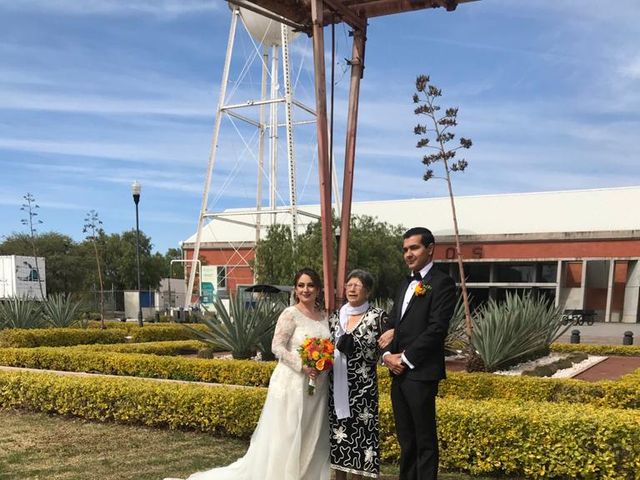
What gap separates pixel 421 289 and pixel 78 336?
1220cm

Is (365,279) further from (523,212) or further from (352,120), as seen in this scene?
(523,212)

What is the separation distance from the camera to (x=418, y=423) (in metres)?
3.94

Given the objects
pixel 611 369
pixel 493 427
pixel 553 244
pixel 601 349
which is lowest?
pixel 601 349

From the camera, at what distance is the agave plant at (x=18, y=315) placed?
14938mm

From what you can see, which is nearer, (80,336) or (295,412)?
(295,412)

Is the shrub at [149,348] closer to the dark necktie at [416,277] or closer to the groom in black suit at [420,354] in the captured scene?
the groom in black suit at [420,354]

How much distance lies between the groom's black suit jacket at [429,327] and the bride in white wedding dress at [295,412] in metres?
0.71

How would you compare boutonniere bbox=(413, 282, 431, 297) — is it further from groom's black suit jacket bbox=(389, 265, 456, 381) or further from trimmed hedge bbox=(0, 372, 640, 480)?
trimmed hedge bbox=(0, 372, 640, 480)

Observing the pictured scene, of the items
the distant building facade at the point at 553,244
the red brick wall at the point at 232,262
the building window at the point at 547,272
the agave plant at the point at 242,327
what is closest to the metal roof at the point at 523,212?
the distant building facade at the point at 553,244

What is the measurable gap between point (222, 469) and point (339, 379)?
131 centimetres

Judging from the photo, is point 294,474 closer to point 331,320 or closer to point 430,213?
point 331,320

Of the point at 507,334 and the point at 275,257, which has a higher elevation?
the point at 275,257

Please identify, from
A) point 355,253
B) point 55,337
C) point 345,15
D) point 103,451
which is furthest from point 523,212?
point 103,451

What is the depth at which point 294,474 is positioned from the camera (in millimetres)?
4250
